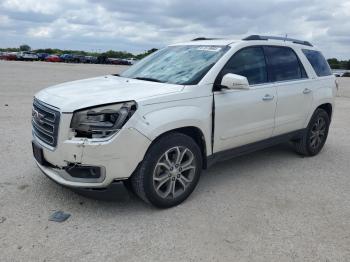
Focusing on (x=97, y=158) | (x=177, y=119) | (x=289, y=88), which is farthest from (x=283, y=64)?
(x=97, y=158)

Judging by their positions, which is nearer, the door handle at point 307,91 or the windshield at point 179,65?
the windshield at point 179,65

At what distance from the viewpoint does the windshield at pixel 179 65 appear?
13.9 feet

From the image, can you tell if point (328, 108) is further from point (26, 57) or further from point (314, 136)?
point (26, 57)

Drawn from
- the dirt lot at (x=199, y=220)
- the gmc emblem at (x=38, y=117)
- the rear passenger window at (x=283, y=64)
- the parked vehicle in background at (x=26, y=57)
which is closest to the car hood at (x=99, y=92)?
the gmc emblem at (x=38, y=117)

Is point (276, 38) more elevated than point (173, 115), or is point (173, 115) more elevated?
point (276, 38)

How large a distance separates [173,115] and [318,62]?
11.4 feet

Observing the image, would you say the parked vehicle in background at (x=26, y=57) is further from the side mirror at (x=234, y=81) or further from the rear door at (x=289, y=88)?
the side mirror at (x=234, y=81)

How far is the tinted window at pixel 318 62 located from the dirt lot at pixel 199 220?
5.52 ft

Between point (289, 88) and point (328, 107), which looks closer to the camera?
point (289, 88)

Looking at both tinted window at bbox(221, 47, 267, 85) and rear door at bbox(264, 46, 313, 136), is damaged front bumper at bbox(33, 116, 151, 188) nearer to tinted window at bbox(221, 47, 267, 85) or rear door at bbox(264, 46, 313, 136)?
tinted window at bbox(221, 47, 267, 85)

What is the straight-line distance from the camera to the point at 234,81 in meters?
4.05

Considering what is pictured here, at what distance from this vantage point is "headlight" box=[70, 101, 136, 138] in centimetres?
341

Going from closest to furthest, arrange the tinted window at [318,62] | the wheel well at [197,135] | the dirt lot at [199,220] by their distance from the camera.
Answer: the dirt lot at [199,220]
the wheel well at [197,135]
the tinted window at [318,62]

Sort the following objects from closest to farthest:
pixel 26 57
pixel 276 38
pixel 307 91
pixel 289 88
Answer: pixel 289 88 → pixel 276 38 → pixel 307 91 → pixel 26 57
